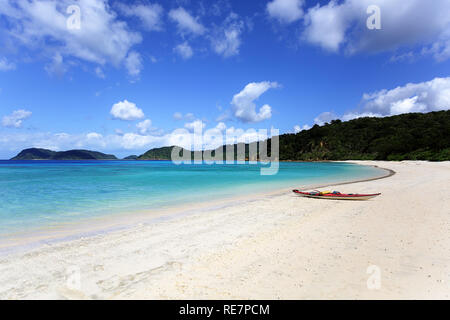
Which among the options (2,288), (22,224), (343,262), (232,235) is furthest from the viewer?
(22,224)

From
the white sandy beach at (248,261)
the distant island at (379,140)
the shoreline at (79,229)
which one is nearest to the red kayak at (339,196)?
the white sandy beach at (248,261)

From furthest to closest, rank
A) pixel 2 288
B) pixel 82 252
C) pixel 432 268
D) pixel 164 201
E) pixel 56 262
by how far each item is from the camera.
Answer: pixel 164 201 < pixel 82 252 < pixel 56 262 < pixel 432 268 < pixel 2 288

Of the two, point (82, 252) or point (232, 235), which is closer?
point (82, 252)

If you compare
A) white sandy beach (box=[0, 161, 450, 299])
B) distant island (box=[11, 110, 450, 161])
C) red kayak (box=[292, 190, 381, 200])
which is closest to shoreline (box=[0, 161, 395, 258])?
white sandy beach (box=[0, 161, 450, 299])

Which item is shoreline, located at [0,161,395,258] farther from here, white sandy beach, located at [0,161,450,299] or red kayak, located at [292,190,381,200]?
red kayak, located at [292,190,381,200]

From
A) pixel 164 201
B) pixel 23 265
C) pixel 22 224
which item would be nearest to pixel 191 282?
pixel 23 265

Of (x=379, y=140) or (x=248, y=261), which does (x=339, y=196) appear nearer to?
(x=248, y=261)

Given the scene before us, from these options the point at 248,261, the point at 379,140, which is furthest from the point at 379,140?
the point at 248,261

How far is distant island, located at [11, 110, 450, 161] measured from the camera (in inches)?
2793

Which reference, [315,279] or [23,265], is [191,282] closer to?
[315,279]

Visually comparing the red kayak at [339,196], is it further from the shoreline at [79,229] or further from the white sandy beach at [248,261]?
the shoreline at [79,229]

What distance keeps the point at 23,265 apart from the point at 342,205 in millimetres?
13252

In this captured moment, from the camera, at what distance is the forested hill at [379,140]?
233ft

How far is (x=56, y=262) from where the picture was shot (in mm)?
5863
